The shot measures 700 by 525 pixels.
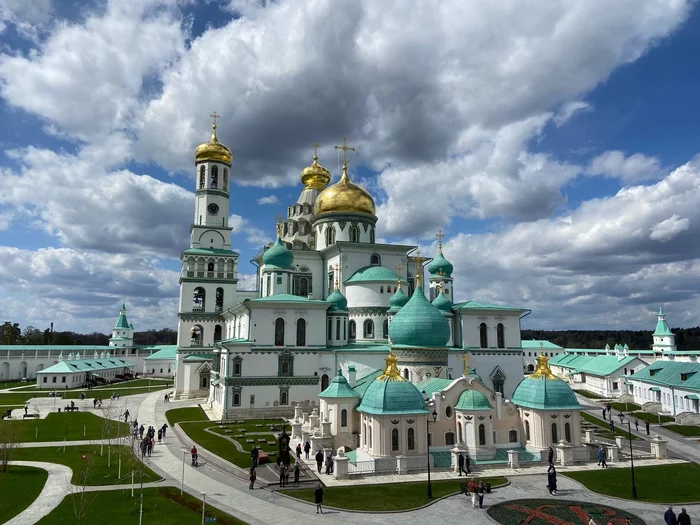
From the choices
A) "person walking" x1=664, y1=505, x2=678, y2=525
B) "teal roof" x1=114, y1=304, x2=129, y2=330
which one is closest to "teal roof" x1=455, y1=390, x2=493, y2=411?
"person walking" x1=664, y1=505, x2=678, y2=525

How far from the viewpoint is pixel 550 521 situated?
52.9 ft

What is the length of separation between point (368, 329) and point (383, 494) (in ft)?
75.6

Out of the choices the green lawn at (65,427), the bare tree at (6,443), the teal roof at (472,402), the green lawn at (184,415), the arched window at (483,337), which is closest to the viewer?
the bare tree at (6,443)

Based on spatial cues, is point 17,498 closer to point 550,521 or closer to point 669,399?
point 550,521

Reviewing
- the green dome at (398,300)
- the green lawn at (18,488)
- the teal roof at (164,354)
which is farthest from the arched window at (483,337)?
the teal roof at (164,354)

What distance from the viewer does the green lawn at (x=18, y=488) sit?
1664 cm

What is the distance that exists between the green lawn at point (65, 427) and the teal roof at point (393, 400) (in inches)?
520

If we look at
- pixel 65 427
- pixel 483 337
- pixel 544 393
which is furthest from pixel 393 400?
pixel 65 427

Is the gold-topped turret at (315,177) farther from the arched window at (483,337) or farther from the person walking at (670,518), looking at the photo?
the person walking at (670,518)

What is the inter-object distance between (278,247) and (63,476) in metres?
25.5

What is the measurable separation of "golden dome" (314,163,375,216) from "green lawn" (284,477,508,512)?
102 ft

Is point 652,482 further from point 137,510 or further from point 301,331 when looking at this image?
point 301,331

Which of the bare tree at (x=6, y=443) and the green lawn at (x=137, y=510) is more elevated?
the bare tree at (x=6, y=443)

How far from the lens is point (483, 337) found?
133 ft
